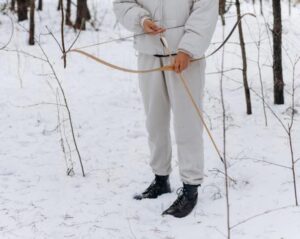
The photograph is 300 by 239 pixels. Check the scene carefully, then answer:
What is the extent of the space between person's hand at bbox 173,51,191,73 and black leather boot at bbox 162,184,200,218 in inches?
29.1

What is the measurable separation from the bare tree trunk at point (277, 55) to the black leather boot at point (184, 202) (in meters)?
2.04

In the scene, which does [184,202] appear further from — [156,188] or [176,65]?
[176,65]

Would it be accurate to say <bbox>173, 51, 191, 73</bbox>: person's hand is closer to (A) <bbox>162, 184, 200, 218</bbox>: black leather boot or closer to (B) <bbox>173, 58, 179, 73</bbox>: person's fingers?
(B) <bbox>173, 58, 179, 73</bbox>: person's fingers

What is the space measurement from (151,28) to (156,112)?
0.55 metres

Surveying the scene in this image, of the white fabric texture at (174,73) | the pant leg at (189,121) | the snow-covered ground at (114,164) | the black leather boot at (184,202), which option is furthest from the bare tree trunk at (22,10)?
the black leather boot at (184,202)

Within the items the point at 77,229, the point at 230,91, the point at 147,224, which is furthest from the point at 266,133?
the point at 77,229

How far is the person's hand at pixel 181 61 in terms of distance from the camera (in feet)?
9.36

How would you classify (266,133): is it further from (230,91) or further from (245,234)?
(245,234)

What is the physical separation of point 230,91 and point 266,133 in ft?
4.27

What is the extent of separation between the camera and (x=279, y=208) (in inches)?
117

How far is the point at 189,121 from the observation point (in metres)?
3.08

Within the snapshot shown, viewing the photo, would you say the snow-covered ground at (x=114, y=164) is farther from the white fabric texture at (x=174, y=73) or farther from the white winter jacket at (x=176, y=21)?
the white winter jacket at (x=176, y=21)

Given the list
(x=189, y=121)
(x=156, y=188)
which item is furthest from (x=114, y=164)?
(x=189, y=121)

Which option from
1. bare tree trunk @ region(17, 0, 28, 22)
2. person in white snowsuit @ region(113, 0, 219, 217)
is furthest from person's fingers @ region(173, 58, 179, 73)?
bare tree trunk @ region(17, 0, 28, 22)
